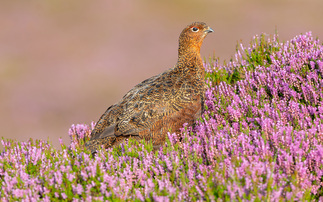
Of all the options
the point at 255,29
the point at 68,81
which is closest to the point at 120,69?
the point at 68,81

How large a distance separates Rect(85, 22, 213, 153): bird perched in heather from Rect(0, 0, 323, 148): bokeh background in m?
6.38

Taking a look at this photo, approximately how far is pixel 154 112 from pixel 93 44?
44.7ft

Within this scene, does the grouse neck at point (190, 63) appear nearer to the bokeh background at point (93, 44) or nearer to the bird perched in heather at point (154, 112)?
the bird perched in heather at point (154, 112)

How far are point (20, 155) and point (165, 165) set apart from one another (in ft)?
5.60

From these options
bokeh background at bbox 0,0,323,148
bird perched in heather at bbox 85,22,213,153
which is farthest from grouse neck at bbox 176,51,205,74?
bokeh background at bbox 0,0,323,148

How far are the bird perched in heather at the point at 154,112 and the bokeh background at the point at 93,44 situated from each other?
20.9ft

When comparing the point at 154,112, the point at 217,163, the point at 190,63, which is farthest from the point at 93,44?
the point at 217,163

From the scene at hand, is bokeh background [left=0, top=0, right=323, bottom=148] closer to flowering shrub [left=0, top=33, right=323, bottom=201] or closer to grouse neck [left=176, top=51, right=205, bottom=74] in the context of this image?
grouse neck [left=176, top=51, right=205, bottom=74]

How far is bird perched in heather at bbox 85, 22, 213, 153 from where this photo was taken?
4.71m

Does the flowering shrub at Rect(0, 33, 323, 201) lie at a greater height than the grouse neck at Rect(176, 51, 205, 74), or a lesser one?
lesser

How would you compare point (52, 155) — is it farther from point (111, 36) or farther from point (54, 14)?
point (54, 14)

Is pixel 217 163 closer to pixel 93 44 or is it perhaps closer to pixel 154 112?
pixel 154 112

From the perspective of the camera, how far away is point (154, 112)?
474 cm

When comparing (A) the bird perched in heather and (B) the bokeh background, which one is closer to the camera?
(A) the bird perched in heather
